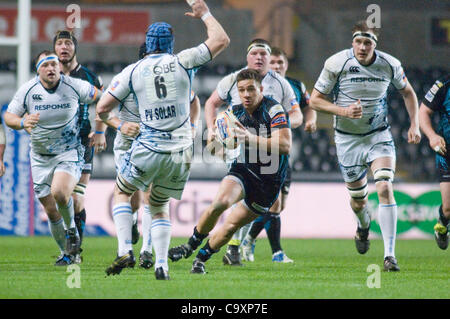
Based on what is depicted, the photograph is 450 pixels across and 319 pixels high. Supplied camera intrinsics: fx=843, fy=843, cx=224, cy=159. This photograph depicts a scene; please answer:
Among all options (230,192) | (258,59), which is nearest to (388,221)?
(230,192)

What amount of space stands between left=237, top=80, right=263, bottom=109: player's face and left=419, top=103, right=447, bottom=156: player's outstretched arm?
221 cm

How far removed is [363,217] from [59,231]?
3358mm

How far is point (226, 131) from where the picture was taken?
7.31 meters

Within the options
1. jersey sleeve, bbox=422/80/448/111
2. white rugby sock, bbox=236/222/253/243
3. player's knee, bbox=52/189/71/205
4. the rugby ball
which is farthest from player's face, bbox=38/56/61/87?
jersey sleeve, bbox=422/80/448/111

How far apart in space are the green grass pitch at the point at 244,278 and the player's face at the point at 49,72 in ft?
6.13

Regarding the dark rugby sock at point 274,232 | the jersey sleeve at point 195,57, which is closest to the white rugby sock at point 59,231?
the dark rugby sock at point 274,232

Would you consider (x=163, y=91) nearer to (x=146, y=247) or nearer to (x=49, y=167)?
(x=146, y=247)

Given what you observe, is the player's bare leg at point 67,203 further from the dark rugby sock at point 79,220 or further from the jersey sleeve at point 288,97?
the jersey sleeve at point 288,97

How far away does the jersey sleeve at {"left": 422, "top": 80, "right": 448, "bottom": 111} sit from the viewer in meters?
9.10

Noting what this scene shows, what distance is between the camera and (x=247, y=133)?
7156 millimetres

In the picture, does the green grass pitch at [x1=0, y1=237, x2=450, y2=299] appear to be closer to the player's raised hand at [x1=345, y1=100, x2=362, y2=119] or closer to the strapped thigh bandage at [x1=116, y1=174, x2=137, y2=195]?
the strapped thigh bandage at [x1=116, y1=174, x2=137, y2=195]

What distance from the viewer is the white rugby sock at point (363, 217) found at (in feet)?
30.9
